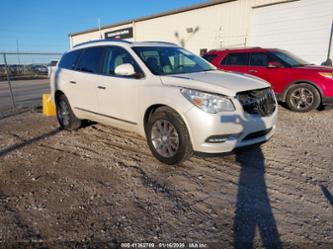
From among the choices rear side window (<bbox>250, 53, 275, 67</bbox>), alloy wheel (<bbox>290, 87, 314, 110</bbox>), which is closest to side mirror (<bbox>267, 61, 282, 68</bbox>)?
rear side window (<bbox>250, 53, 275, 67</bbox>)

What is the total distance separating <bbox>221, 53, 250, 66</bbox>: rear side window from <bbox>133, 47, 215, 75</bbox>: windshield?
3677mm

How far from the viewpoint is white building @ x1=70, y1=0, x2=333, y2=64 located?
11.0 m

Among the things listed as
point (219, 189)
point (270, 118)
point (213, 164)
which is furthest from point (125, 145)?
point (270, 118)

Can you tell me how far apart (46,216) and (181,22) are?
17.2 metres

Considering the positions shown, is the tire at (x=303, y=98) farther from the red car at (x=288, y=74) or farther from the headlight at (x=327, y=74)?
the headlight at (x=327, y=74)

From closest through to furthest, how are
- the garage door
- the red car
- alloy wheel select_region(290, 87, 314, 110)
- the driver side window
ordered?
the driver side window
the red car
alloy wheel select_region(290, 87, 314, 110)
the garage door

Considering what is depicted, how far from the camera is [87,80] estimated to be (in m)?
Answer: 4.58

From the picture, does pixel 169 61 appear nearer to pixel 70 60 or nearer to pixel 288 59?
pixel 70 60

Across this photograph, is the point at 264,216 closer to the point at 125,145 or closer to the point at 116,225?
the point at 116,225

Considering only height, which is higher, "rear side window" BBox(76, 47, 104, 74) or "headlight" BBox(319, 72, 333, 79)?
"rear side window" BBox(76, 47, 104, 74)

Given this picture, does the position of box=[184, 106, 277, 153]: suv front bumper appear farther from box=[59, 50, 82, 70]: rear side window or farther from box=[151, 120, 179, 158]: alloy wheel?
box=[59, 50, 82, 70]: rear side window

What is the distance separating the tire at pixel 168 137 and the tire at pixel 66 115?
93.0 inches

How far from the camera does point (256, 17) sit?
1291 centimetres

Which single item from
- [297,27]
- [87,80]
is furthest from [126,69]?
[297,27]
